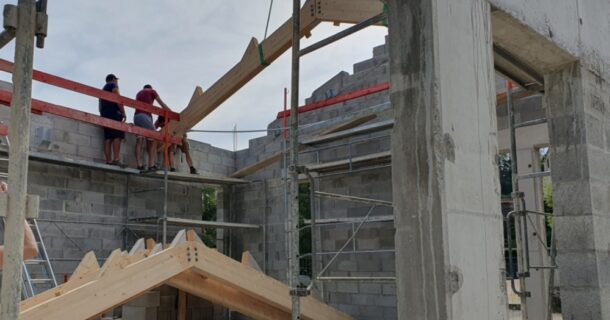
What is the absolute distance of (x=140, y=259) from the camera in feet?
20.3

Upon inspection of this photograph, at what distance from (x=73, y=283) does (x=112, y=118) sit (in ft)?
12.5

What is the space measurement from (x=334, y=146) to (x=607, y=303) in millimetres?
6206

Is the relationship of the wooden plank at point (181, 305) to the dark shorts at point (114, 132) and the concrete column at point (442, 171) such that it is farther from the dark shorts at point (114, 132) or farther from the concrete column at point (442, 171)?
the concrete column at point (442, 171)

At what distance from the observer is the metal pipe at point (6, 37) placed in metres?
2.30

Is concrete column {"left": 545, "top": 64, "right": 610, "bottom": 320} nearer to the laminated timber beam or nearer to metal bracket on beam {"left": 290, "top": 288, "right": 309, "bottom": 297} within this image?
metal bracket on beam {"left": 290, "top": 288, "right": 309, "bottom": 297}

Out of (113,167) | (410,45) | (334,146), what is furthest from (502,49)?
(113,167)

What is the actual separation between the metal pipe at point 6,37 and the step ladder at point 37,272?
14.9 feet

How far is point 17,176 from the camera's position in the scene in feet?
6.88

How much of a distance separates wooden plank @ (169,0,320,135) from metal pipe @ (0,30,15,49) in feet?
17.8

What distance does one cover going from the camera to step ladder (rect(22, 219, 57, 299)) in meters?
6.45

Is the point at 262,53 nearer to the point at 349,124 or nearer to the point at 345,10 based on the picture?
the point at 349,124

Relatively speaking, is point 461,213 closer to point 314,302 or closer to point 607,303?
point 607,303

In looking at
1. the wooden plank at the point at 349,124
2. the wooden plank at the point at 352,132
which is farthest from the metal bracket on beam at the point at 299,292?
the wooden plank at the point at 349,124

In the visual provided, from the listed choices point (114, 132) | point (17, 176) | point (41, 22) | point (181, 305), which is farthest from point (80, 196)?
point (17, 176)
